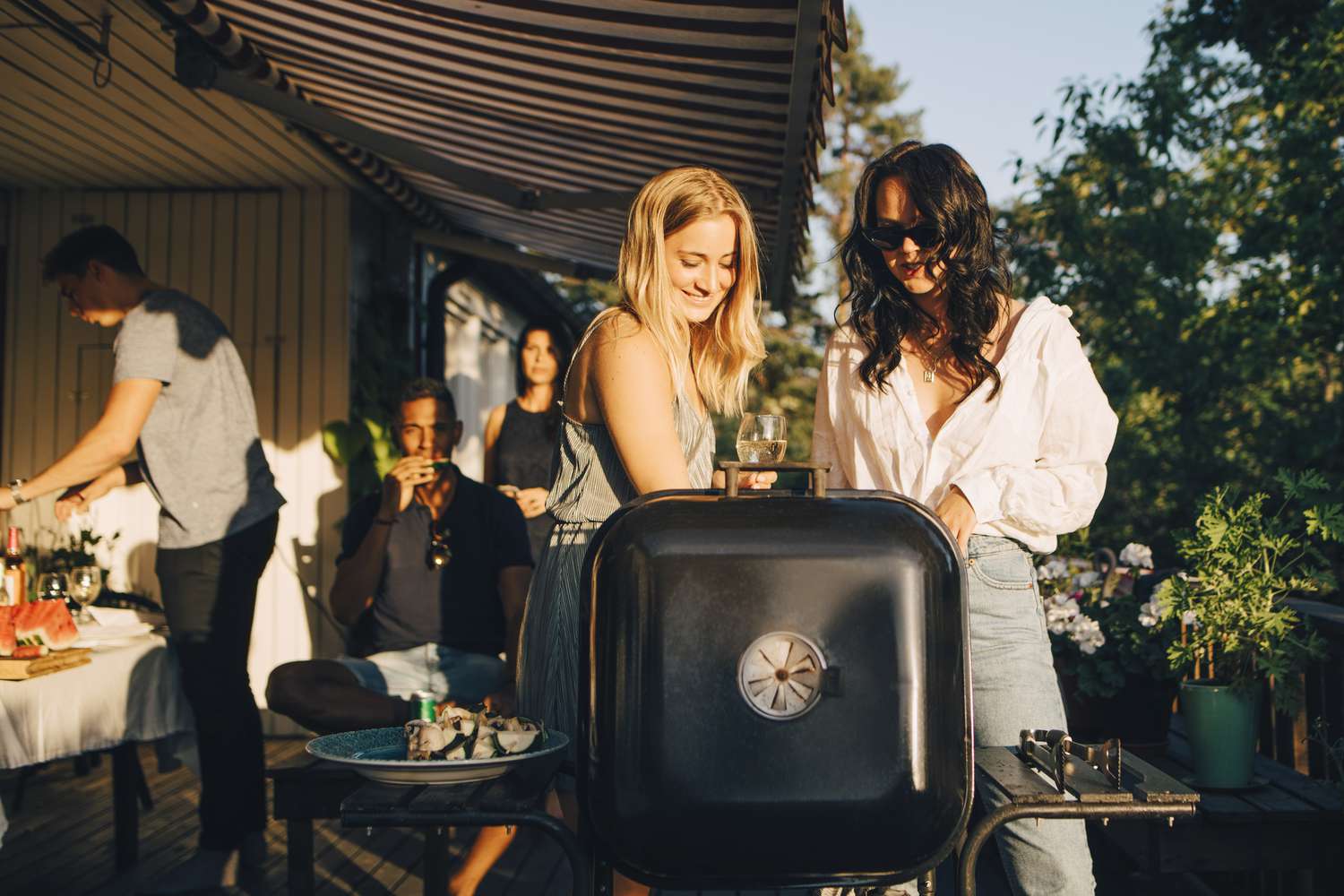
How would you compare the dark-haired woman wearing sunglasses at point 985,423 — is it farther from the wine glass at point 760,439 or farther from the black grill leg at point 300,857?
the black grill leg at point 300,857

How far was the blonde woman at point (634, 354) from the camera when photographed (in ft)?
5.58

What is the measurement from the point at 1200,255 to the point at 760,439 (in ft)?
29.9

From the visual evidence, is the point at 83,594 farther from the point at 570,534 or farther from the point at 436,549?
the point at 570,534

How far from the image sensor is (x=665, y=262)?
1781mm

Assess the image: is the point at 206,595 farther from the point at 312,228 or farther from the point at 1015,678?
the point at 312,228

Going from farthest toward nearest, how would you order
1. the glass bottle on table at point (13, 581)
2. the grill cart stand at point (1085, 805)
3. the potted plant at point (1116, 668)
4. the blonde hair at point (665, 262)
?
the potted plant at point (1116, 668), the glass bottle on table at point (13, 581), the blonde hair at point (665, 262), the grill cart stand at point (1085, 805)

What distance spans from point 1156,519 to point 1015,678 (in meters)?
10.5

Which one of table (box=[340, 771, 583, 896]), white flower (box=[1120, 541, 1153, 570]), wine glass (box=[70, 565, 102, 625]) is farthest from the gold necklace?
wine glass (box=[70, 565, 102, 625])

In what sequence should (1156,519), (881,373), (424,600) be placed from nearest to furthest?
(881,373)
(424,600)
(1156,519)

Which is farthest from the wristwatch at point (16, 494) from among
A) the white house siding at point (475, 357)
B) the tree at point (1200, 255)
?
the tree at point (1200, 255)

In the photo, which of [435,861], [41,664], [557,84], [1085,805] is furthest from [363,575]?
[1085,805]

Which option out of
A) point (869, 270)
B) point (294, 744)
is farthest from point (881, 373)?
point (294, 744)

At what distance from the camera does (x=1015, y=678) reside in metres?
1.83

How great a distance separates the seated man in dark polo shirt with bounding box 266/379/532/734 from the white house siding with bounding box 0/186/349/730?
2.08 m
